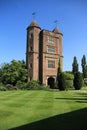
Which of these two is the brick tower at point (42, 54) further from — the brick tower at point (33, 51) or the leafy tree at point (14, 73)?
the leafy tree at point (14, 73)

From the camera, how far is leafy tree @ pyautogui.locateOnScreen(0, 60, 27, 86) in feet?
155

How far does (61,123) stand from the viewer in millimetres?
10234


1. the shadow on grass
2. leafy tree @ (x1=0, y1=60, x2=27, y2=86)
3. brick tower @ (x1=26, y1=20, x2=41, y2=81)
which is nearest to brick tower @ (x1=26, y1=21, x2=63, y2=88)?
brick tower @ (x1=26, y1=20, x2=41, y2=81)

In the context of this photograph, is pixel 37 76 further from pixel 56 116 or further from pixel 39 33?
pixel 56 116

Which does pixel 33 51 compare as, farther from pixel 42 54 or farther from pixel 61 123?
pixel 61 123

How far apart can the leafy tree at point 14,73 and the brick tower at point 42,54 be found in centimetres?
152

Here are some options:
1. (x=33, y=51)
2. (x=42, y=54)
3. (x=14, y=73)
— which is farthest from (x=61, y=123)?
(x=42, y=54)

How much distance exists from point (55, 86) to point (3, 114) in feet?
121

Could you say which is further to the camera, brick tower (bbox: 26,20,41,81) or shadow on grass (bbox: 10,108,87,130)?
brick tower (bbox: 26,20,41,81)

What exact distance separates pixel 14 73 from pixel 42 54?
7.52m

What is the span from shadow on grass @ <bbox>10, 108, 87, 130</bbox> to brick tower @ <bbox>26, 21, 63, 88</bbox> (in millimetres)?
36588

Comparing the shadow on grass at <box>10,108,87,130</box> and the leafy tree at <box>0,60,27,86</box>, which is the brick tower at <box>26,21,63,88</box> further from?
the shadow on grass at <box>10,108,87,130</box>

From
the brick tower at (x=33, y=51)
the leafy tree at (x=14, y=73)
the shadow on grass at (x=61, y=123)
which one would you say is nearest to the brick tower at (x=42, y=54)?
the brick tower at (x=33, y=51)

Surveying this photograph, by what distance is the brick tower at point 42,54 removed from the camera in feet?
160
